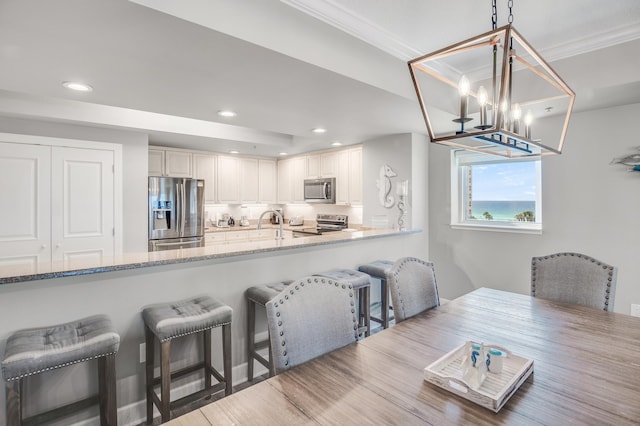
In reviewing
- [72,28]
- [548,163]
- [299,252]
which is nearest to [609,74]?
[548,163]

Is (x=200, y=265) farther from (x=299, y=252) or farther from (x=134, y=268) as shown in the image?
(x=299, y=252)

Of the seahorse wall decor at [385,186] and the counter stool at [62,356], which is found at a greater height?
the seahorse wall decor at [385,186]

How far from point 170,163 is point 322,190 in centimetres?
235

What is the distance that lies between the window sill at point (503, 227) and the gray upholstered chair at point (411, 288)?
6.84ft

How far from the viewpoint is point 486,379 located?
44.9 inches

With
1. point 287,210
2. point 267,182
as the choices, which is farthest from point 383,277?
point 287,210

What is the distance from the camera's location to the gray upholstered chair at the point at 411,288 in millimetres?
1840

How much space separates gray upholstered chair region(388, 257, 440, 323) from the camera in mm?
1840

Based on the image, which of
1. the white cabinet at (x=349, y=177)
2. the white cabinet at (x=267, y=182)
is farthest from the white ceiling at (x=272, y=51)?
the white cabinet at (x=267, y=182)

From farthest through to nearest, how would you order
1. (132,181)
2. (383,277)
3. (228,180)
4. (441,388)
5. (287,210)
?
(287,210) → (228,180) → (132,181) → (383,277) → (441,388)

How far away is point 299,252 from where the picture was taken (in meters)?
2.84

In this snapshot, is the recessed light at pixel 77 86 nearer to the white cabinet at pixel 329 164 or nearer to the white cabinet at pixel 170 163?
the white cabinet at pixel 170 163

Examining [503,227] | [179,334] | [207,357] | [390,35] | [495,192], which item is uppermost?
[390,35]

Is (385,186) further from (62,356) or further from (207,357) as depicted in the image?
(62,356)
